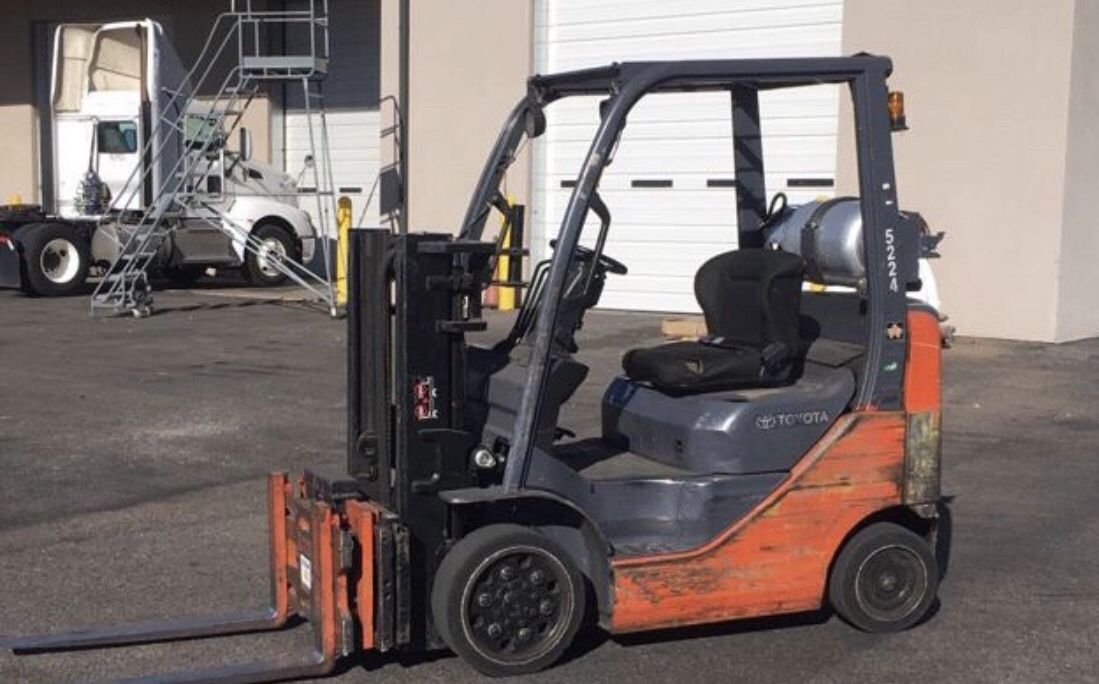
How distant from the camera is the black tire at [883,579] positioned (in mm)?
5645

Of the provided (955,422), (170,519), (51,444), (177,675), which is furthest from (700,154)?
(177,675)

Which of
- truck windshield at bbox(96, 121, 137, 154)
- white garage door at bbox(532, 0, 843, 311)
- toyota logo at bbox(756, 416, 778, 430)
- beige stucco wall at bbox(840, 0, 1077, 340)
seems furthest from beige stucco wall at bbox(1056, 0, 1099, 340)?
truck windshield at bbox(96, 121, 137, 154)

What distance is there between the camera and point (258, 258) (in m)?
22.4

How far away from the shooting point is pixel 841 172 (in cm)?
1594

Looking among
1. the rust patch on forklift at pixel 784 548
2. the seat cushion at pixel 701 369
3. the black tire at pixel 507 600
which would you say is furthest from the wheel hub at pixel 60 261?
the rust patch on forklift at pixel 784 548

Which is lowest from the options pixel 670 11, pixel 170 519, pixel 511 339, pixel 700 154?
pixel 170 519

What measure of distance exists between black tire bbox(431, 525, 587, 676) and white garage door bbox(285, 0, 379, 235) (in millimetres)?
20263

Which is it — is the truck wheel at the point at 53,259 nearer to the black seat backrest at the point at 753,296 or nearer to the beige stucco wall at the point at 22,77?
the beige stucco wall at the point at 22,77

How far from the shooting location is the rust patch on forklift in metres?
5.24

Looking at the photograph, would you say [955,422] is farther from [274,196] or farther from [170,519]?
[274,196]

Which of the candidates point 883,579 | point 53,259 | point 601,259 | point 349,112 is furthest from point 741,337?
point 349,112

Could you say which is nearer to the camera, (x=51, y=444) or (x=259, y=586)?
(x=259, y=586)

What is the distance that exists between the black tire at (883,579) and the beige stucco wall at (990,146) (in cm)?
986

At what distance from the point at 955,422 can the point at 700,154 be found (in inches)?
298
